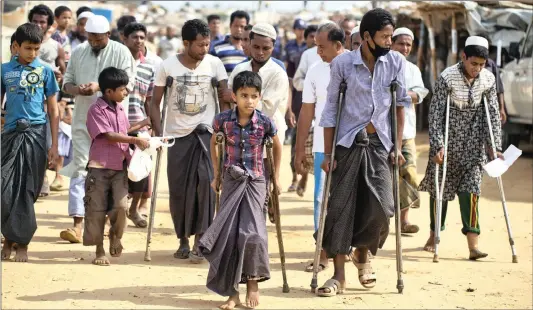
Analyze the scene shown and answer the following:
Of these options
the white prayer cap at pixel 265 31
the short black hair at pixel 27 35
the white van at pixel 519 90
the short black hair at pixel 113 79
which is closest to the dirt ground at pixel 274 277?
the short black hair at pixel 113 79

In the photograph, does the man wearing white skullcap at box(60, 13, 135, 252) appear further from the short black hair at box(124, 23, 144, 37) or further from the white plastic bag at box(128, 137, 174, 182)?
the white plastic bag at box(128, 137, 174, 182)

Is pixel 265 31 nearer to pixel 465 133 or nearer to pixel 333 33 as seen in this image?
pixel 333 33

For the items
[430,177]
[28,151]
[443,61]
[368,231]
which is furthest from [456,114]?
[443,61]

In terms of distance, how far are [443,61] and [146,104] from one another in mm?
14197

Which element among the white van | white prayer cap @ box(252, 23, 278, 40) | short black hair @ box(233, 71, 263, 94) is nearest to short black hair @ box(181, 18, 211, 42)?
white prayer cap @ box(252, 23, 278, 40)

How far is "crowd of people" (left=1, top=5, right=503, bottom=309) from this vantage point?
763 centimetres

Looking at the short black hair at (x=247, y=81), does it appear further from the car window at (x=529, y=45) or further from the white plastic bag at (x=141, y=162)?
the car window at (x=529, y=45)

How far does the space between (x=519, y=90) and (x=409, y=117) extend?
770 cm

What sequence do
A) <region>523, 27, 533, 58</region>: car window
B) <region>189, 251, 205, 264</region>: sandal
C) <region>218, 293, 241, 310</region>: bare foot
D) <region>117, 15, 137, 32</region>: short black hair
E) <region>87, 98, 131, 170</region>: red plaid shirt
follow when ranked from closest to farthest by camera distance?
<region>218, 293, 241, 310</region>: bare foot < <region>87, 98, 131, 170</region>: red plaid shirt < <region>189, 251, 205, 264</region>: sandal < <region>117, 15, 137, 32</region>: short black hair < <region>523, 27, 533, 58</region>: car window

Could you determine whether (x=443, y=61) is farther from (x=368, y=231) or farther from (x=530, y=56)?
(x=368, y=231)

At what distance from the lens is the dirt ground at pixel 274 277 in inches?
300

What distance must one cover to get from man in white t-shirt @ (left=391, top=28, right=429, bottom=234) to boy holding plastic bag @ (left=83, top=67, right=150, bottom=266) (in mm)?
2982

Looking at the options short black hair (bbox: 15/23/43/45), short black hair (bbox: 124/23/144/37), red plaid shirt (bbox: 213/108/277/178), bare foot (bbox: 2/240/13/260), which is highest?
short black hair (bbox: 124/23/144/37)

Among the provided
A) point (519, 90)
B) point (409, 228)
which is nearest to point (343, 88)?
point (409, 228)
